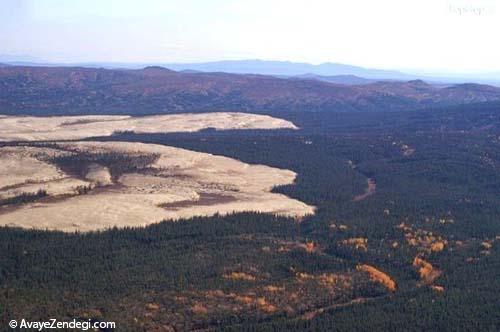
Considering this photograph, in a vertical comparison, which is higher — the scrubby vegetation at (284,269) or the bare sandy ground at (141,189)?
the scrubby vegetation at (284,269)

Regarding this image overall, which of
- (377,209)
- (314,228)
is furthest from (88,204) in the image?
(377,209)

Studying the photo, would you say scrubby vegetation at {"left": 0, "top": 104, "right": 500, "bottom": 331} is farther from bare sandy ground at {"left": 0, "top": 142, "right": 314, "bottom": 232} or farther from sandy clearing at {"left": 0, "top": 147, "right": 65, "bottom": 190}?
sandy clearing at {"left": 0, "top": 147, "right": 65, "bottom": 190}

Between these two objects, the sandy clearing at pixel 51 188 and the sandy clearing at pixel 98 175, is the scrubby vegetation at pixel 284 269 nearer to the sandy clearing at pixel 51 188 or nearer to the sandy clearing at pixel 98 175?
the sandy clearing at pixel 51 188

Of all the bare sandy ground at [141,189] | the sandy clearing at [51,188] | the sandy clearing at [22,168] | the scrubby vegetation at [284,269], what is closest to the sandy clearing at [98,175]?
the bare sandy ground at [141,189]

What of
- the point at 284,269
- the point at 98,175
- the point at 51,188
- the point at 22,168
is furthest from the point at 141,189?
the point at 284,269

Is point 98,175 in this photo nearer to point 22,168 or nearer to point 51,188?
point 51,188

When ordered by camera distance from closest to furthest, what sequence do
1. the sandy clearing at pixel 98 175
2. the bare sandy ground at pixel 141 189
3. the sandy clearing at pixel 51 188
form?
1. the bare sandy ground at pixel 141 189
2. the sandy clearing at pixel 51 188
3. the sandy clearing at pixel 98 175
